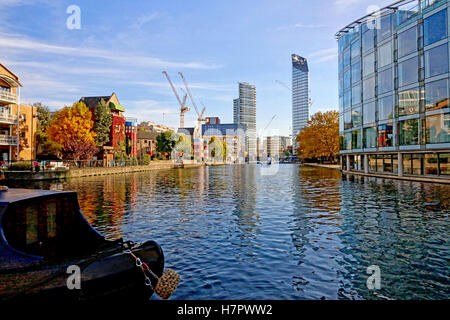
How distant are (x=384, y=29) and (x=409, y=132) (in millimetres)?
14737

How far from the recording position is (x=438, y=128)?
34.0 metres

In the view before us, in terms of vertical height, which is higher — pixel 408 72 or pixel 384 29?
pixel 384 29

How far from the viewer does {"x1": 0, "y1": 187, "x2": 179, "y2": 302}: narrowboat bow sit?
224 inches

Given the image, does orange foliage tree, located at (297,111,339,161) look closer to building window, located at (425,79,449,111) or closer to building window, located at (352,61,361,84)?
building window, located at (352,61,361,84)

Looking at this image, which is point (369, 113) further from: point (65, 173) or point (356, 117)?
point (65, 173)

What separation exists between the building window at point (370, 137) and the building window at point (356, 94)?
220 inches

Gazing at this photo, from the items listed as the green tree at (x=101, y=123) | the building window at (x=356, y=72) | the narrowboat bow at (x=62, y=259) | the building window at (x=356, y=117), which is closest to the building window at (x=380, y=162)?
the building window at (x=356, y=117)

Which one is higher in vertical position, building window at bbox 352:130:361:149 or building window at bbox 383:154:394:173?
building window at bbox 352:130:361:149

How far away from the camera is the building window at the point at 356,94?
2005 inches

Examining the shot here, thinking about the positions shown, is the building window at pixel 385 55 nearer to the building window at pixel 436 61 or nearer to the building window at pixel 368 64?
the building window at pixel 368 64

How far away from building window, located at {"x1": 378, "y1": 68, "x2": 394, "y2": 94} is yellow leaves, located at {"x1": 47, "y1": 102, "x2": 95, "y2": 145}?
164 feet

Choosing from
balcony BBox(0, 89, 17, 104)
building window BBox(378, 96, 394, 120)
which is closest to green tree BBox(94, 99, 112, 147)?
balcony BBox(0, 89, 17, 104)

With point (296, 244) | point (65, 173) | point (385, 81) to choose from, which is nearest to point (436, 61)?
point (385, 81)

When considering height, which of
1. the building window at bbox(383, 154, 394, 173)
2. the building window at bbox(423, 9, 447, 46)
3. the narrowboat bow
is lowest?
the narrowboat bow
